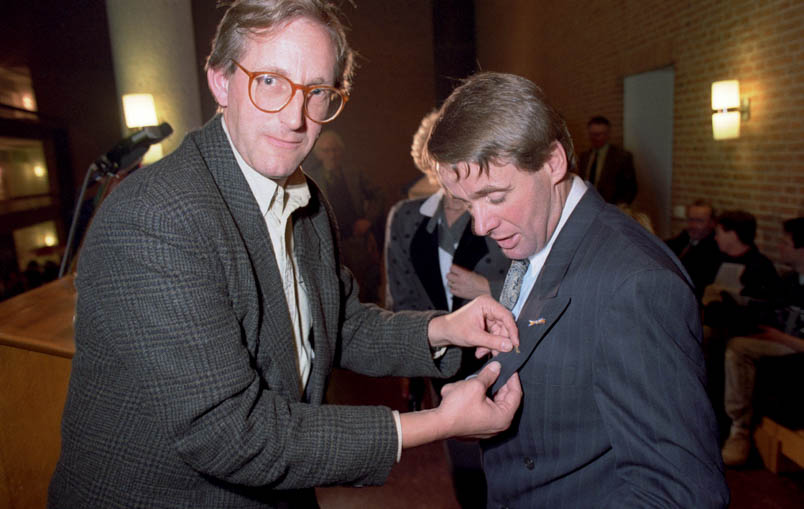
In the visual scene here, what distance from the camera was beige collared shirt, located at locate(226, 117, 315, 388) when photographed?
1154 millimetres

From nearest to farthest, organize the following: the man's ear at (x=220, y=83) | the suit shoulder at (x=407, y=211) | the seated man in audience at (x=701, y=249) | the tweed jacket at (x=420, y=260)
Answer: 1. the man's ear at (x=220, y=83)
2. the tweed jacket at (x=420, y=260)
3. the suit shoulder at (x=407, y=211)
4. the seated man in audience at (x=701, y=249)

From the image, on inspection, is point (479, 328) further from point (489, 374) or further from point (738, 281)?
point (738, 281)

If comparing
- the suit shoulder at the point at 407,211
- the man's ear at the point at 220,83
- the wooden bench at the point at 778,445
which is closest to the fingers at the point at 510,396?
the man's ear at the point at 220,83

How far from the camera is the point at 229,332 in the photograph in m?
0.94

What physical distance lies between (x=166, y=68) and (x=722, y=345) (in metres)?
4.47

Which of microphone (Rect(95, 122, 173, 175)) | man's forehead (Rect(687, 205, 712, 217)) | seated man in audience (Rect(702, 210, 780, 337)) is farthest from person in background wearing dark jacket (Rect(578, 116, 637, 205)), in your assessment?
microphone (Rect(95, 122, 173, 175))

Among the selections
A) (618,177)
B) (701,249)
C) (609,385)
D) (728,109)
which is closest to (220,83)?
(609,385)

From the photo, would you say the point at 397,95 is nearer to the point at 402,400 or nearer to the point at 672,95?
the point at 672,95

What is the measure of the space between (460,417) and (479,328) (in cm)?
32

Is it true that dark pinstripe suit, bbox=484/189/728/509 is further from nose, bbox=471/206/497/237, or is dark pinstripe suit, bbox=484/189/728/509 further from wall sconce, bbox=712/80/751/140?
wall sconce, bbox=712/80/751/140

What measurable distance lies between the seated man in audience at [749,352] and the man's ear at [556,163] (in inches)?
112

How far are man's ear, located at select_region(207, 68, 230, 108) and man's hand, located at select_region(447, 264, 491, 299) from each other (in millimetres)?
1459

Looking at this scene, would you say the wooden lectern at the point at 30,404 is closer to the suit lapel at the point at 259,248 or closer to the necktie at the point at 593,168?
the suit lapel at the point at 259,248

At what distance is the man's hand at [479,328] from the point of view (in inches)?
48.3
